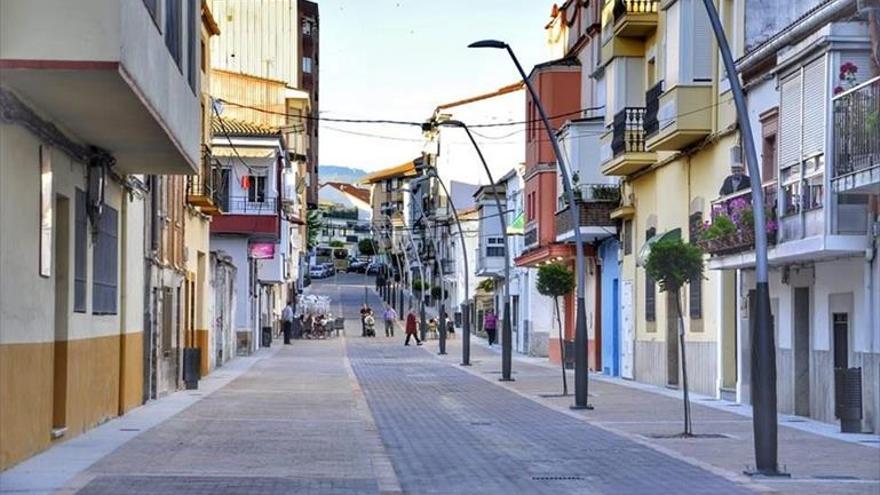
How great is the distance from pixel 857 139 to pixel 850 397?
3.85 metres

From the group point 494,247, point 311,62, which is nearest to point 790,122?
point 494,247

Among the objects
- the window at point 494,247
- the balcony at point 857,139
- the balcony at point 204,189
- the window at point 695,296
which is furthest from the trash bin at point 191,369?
the window at point 494,247

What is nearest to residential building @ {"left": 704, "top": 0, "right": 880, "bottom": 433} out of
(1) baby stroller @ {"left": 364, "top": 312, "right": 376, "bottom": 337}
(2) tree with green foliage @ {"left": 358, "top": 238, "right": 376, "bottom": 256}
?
(1) baby stroller @ {"left": 364, "top": 312, "right": 376, "bottom": 337}

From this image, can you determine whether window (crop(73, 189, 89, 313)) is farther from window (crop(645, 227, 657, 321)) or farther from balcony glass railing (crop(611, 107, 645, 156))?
window (crop(645, 227, 657, 321))

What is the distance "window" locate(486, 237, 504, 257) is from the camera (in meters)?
73.5

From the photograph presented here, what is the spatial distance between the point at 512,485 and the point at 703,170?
55.6 ft

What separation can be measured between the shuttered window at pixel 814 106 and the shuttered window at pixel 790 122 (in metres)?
0.39

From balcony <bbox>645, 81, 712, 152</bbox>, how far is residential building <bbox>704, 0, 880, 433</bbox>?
2265mm

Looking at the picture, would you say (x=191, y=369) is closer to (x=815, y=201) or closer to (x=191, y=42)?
(x=191, y=42)

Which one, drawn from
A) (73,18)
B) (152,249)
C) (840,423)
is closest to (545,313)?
(152,249)

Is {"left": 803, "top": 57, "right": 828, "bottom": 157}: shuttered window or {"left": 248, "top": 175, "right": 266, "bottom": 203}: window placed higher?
{"left": 248, "top": 175, "right": 266, "bottom": 203}: window

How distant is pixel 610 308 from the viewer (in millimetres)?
42406

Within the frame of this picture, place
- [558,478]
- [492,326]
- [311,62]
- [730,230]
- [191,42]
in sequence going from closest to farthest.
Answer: [558,478] → [191,42] → [730,230] → [492,326] → [311,62]

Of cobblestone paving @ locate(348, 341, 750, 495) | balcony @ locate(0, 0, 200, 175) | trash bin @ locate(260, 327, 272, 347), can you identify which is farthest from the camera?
trash bin @ locate(260, 327, 272, 347)
